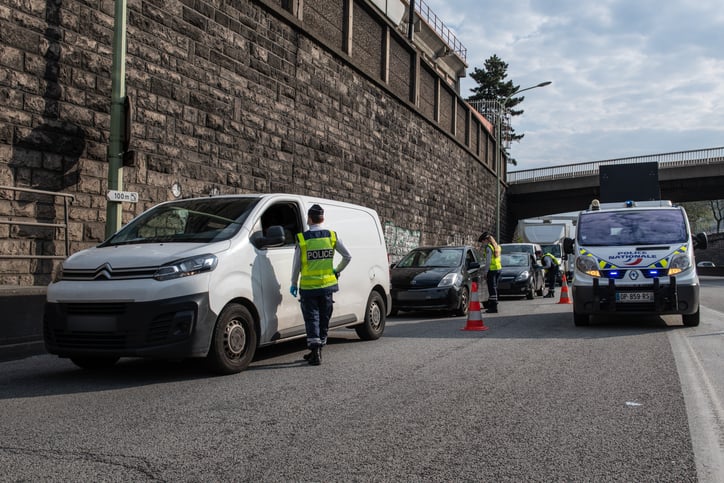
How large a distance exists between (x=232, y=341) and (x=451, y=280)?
737 centimetres

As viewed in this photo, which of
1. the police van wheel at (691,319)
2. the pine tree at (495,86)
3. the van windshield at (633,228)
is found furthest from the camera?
the pine tree at (495,86)

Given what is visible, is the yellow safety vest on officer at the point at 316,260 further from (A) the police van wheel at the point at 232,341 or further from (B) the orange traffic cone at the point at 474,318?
(B) the orange traffic cone at the point at 474,318

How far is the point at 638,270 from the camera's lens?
9.93 meters

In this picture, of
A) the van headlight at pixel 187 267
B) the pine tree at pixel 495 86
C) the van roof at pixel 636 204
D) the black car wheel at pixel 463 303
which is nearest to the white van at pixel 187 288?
the van headlight at pixel 187 267

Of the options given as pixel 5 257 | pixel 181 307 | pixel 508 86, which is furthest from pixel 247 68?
pixel 508 86

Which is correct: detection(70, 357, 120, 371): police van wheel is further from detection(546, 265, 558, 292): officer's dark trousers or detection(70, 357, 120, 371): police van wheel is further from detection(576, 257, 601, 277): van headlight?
detection(546, 265, 558, 292): officer's dark trousers

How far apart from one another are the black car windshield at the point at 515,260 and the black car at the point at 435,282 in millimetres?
5439

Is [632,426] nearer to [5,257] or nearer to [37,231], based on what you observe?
[5,257]

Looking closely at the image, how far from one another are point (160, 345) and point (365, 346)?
3245 mm

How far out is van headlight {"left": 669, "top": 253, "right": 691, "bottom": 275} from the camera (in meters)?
9.91

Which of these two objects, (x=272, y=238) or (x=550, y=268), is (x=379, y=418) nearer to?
(x=272, y=238)

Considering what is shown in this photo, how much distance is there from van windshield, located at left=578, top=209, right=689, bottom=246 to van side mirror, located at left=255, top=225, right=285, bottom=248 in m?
5.97

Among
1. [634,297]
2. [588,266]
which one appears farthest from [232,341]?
[634,297]

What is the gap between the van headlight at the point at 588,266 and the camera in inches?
399
